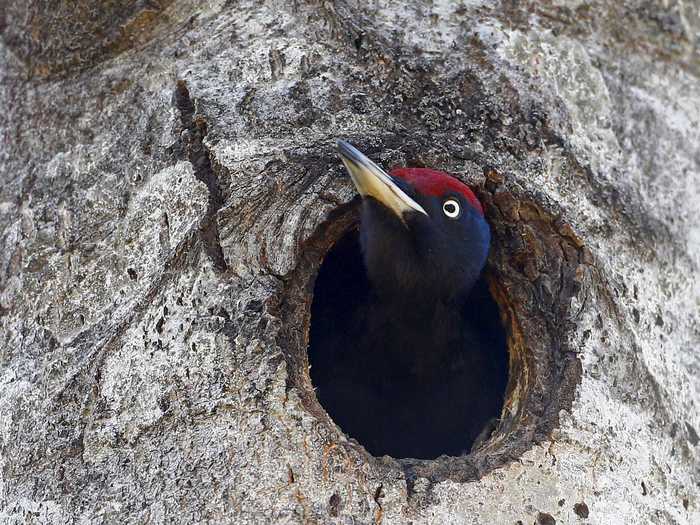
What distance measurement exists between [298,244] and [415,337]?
1.22 metres

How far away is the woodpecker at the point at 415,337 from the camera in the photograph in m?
3.35

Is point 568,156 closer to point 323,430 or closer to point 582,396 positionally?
point 582,396

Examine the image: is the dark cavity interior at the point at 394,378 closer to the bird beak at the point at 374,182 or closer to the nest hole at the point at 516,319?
the nest hole at the point at 516,319

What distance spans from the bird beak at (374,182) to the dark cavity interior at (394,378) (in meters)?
0.75

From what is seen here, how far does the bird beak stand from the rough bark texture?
95mm

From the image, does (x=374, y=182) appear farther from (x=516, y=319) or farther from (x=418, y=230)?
(x=516, y=319)

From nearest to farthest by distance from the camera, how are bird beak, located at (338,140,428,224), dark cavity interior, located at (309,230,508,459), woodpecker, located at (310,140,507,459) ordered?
1. bird beak, located at (338,140,428,224)
2. woodpecker, located at (310,140,507,459)
3. dark cavity interior, located at (309,230,508,459)

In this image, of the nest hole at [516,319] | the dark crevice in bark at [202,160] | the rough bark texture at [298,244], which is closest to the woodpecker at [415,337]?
the nest hole at [516,319]

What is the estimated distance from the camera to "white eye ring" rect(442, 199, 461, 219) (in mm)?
3125

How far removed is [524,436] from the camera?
8.68 ft

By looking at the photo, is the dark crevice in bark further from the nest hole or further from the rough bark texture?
the nest hole

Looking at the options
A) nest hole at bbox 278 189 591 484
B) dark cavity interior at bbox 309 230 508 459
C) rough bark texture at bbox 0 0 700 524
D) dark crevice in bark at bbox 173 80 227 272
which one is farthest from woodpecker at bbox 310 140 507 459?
dark crevice in bark at bbox 173 80 227 272

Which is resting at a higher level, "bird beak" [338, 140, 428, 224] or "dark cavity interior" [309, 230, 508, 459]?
"bird beak" [338, 140, 428, 224]

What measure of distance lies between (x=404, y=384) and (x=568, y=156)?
1.45m
